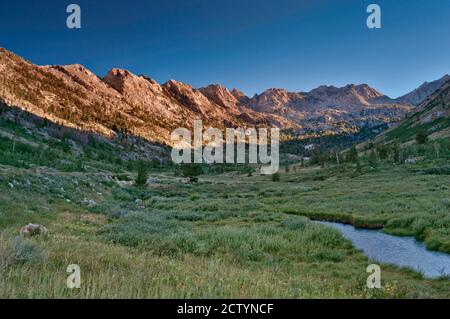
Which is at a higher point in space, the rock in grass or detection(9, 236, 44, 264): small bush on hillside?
detection(9, 236, 44, 264): small bush on hillside

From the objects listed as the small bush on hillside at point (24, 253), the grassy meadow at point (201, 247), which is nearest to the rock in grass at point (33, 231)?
the grassy meadow at point (201, 247)

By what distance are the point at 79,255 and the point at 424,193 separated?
40.1 m

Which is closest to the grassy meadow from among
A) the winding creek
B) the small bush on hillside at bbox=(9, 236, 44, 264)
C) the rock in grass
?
the small bush on hillside at bbox=(9, 236, 44, 264)

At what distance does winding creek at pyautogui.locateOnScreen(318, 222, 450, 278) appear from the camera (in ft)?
54.9

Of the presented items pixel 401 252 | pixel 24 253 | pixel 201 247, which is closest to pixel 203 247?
pixel 201 247

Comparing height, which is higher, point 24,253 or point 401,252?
point 24,253

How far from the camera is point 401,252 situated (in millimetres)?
20062

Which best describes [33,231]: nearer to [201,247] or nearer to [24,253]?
[24,253]

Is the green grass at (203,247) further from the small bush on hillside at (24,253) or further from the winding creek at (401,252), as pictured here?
the winding creek at (401,252)

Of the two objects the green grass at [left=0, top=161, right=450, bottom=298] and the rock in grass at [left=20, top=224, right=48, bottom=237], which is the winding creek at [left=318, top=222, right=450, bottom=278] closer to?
the green grass at [left=0, top=161, right=450, bottom=298]

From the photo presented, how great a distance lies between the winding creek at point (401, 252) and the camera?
16.7 metres
